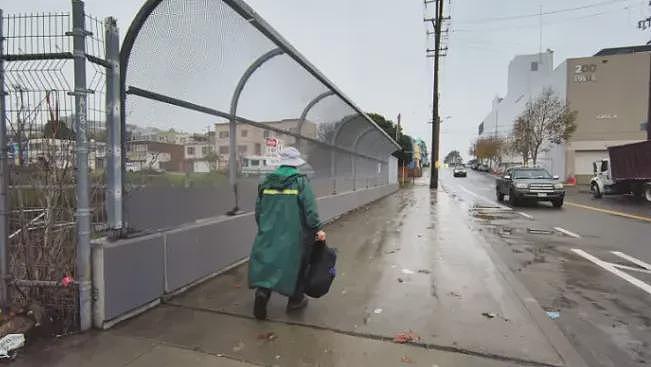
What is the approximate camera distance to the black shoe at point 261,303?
357cm

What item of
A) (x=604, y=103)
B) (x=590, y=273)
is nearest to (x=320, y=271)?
(x=590, y=273)

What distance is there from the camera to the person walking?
352cm

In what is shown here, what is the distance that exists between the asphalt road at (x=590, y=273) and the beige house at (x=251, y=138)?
158 inches

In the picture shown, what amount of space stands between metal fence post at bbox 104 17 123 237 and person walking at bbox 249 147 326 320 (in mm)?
1212

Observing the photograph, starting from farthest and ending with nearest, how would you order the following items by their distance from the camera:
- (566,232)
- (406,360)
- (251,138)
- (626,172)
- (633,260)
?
(626,172) < (566,232) < (633,260) < (251,138) < (406,360)

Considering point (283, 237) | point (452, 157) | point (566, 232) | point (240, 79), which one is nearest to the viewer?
point (283, 237)

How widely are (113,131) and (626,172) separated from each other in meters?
21.2

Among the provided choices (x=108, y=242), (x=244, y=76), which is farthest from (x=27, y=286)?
(x=244, y=76)

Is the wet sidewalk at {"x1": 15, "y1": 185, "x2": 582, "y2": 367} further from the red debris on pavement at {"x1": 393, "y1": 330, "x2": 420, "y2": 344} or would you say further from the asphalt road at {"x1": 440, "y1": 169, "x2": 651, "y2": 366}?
the asphalt road at {"x1": 440, "y1": 169, "x2": 651, "y2": 366}

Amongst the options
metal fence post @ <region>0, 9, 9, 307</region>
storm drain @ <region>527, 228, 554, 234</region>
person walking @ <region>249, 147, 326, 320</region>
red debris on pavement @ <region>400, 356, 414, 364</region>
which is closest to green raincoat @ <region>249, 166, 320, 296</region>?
person walking @ <region>249, 147, 326, 320</region>

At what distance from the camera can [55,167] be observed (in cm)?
338

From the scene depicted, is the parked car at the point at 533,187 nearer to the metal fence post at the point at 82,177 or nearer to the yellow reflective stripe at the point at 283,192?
the yellow reflective stripe at the point at 283,192

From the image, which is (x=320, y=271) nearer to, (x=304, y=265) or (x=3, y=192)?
(x=304, y=265)

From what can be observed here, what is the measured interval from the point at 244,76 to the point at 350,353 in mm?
3746
